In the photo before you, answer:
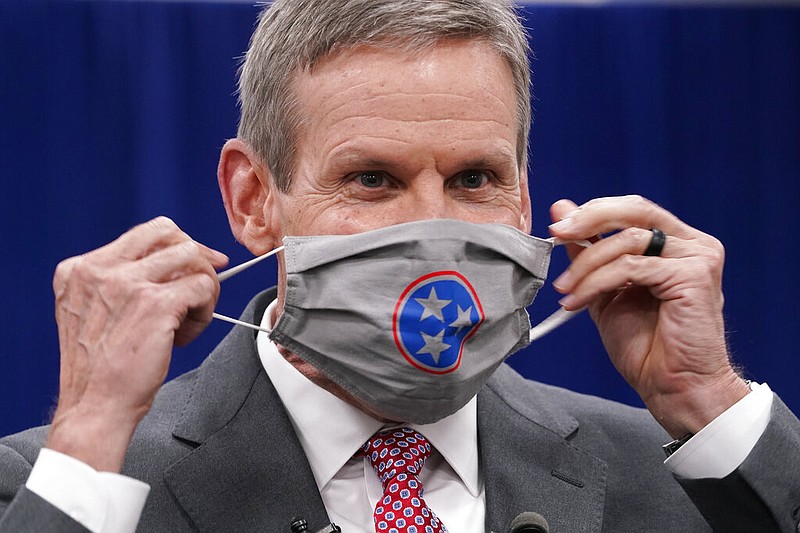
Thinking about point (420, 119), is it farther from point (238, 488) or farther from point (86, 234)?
point (86, 234)

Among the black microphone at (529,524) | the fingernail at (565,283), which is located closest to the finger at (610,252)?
the fingernail at (565,283)

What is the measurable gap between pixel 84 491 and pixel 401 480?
66cm

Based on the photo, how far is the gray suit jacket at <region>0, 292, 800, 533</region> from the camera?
2434mm

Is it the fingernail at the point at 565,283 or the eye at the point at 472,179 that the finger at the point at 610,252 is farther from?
the eye at the point at 472,179

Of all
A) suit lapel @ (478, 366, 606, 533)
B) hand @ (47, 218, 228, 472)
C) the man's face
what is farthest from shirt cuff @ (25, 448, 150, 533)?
suit lapel @ (478, 366, 606, 533)

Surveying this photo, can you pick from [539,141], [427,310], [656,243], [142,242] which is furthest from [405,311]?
[539,141]

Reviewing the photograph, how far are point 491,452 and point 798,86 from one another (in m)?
2.29

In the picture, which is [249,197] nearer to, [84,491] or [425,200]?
[425,200]

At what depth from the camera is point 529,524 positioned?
237 centimetres

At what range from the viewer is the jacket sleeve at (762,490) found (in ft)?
8.00

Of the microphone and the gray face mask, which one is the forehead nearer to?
the gray face mask

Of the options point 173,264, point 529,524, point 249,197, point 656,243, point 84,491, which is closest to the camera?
point 84,491

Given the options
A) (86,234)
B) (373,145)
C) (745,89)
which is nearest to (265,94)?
(373,145)

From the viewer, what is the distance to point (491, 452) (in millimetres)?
2637
